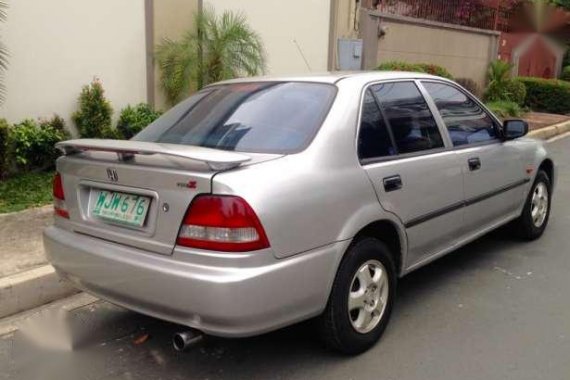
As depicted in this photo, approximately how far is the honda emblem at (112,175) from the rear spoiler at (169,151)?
0.08m

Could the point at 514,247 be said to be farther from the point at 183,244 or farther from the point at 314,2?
the point at 314,2

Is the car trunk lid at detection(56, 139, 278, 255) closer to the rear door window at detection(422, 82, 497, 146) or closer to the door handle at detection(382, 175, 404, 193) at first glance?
A: the door handle at detection(382, 175, 404, 193)

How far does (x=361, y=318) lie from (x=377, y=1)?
1122 cm

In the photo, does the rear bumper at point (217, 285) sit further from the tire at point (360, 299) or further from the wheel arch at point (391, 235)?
the wheel arch at point (391, 235)

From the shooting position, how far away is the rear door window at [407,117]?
3.88 metres

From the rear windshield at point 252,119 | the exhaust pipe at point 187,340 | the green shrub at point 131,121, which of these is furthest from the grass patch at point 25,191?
the exhaust pipe at point 187,340

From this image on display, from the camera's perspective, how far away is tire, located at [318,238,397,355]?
10.7 ft

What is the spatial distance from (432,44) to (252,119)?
502 inches

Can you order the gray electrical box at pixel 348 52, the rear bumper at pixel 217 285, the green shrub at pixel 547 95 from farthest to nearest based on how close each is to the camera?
the green shrub at pixel 547 95 < the gray electrical box at pixel 348 52 < the rear bumper at pixel 217 285

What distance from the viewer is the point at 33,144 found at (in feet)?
22.2

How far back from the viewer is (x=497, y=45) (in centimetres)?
1814

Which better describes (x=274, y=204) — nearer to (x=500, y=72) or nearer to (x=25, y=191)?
(x=25, y=191)

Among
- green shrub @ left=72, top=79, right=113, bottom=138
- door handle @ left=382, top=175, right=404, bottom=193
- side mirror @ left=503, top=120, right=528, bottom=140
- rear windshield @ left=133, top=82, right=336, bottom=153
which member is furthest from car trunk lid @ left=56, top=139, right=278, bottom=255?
green shrub @ left=72, top=79, right=113, bottom=138

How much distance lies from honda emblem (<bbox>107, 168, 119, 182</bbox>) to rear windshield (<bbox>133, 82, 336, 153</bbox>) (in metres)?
0.53
